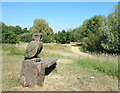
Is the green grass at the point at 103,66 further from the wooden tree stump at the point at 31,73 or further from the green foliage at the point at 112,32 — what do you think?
the green foliage at the point at 112,32

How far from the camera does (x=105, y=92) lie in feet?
12.4

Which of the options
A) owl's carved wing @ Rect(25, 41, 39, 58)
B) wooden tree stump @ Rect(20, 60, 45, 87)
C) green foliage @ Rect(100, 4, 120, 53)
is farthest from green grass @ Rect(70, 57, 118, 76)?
green foliage @ Rect(100, 4, 120, 53)

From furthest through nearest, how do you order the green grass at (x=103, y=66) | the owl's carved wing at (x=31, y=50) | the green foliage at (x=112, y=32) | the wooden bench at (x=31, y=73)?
1. the green foliage at (x=112, y=32)
2. the green grass at (x=103, y=66)
3. the owl's carved wing at (x=31, y=50)
4. the wooden bench at (x=31, y=73)

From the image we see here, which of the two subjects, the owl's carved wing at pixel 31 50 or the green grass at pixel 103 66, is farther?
the green grass at pixel 103 66

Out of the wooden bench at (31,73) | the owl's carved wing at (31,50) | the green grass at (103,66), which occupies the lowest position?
the green grass at (103,66)

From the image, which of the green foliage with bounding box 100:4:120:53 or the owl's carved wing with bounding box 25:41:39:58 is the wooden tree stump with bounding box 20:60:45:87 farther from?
the green foliage with bounding box 100:4:120:53

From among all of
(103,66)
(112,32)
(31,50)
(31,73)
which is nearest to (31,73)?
(31,73)

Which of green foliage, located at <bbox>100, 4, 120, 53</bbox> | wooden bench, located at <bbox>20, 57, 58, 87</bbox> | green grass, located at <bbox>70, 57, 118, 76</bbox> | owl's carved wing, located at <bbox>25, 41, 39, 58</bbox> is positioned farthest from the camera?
green foliage, located at <bbox>100, 4, 120, 53</bbox>

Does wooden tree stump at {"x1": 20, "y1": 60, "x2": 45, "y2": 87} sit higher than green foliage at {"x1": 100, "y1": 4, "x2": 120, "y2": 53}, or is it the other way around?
green foliage at {"x1": 100, "y1": 4, "x2": 120, "y2": 53}

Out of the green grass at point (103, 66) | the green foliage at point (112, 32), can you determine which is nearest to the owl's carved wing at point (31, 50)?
the green grass at point (103, 66)

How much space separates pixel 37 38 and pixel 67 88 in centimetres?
211

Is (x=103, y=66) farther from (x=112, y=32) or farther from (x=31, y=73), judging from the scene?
(x=112, y=32)

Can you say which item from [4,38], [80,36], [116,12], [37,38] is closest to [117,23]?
[116,12]

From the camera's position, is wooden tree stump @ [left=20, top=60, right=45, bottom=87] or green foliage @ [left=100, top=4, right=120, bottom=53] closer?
wooden tree stump @ [left=20, top=60, right=45, bottom=87]
